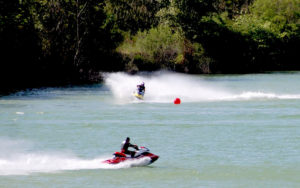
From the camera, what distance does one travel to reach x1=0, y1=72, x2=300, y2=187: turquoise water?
25.0 metres

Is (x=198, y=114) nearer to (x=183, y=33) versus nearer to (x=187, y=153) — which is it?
(x=187, y=153)

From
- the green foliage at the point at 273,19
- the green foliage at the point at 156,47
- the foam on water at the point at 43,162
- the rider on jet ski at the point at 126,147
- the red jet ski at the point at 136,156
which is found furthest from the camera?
the green foliage at the point at 273,19

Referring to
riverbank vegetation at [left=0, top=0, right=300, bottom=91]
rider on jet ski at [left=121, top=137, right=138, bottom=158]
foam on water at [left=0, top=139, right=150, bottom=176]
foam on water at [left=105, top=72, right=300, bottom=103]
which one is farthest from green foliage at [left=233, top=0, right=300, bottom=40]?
rider on jet ski at [left=121, top=137, right=138, bottom=158]

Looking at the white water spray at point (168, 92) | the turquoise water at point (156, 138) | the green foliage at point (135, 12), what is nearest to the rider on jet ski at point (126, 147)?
the turquoise water at point (156, 138)

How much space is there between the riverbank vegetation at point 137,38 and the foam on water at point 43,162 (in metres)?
Result: 35.6

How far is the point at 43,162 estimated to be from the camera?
27703mm

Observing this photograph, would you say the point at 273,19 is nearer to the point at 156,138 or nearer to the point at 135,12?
the point at 135,12

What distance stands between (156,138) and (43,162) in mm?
7757

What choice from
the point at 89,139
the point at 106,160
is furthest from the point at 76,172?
the point at 89,139

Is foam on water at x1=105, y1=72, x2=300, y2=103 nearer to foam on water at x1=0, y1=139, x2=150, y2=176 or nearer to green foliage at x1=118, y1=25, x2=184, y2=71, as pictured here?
green foliage at x1=118, y1=25, x2=184, y2=71

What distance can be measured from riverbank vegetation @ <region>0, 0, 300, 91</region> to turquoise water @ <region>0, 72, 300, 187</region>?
47.5 ft

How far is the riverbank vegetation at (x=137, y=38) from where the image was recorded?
7306 cm

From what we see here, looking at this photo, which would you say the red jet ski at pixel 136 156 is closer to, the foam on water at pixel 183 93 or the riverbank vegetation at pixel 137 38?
the foam on water at pixel 183 93

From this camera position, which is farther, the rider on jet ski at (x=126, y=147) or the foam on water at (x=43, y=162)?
the foam on water at (x=43, y=162)
